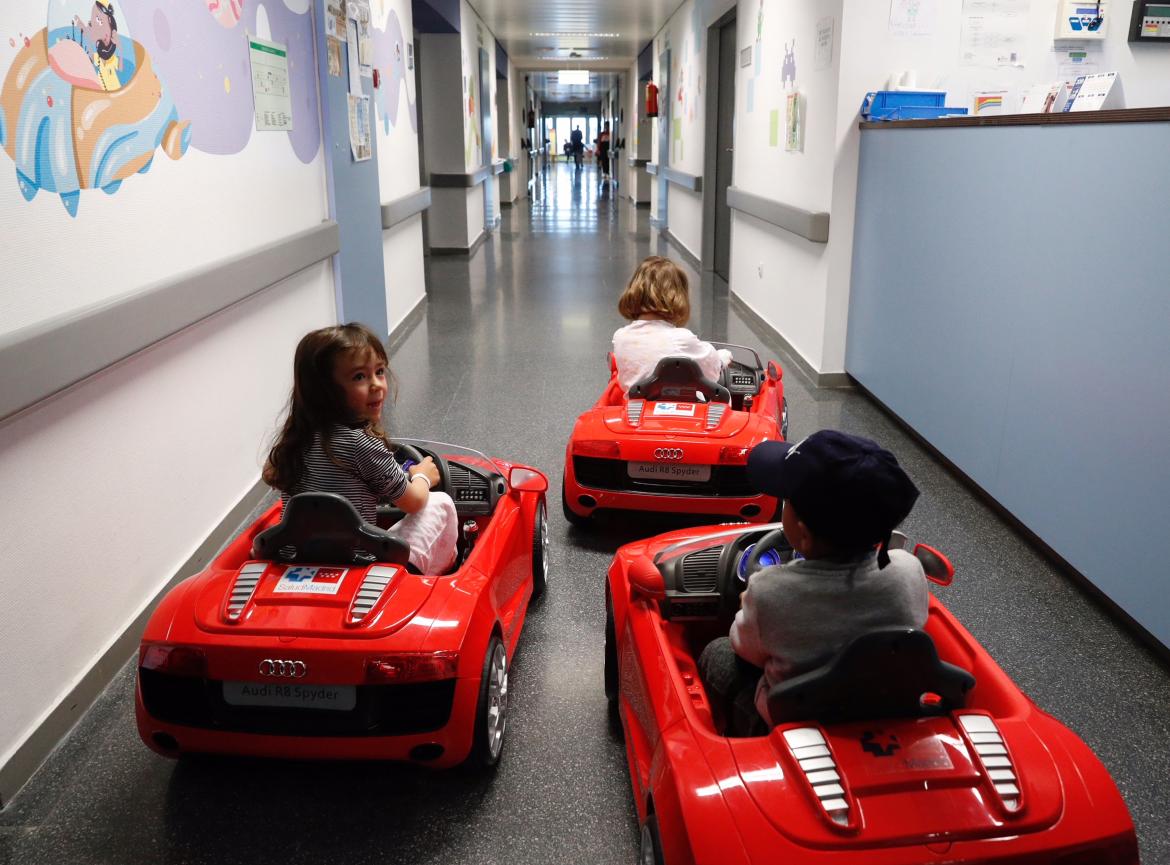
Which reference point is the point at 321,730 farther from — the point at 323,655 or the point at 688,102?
the point at 688,102

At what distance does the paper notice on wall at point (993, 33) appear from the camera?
16.2ft

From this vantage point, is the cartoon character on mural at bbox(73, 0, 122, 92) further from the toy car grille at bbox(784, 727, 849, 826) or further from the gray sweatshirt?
the toy car grille at bbox(784, 727, 849, 826)

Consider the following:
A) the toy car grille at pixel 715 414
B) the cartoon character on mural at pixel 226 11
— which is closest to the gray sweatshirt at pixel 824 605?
the toy car grille at pixel 715 414

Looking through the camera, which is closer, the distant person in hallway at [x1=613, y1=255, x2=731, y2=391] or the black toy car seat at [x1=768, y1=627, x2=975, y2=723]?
the black toy car seat at [x1=768, y1=627, x2=975, y2=723]

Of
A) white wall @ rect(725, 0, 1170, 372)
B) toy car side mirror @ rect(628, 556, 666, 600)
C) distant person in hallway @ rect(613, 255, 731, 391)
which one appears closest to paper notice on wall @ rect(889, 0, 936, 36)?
white wall @ rect(725, 0, 1170, 372)

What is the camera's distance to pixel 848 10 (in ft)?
16.3

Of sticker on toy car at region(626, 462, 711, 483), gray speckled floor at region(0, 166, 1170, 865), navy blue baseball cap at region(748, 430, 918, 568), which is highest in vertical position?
navy blue baseball cap at region(748, 430, 918, 568)

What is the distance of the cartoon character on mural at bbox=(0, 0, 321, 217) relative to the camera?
88.4 inches

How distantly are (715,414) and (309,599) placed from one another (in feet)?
5.90

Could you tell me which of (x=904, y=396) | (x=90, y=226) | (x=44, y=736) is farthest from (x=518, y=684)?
(x=904, y=396)

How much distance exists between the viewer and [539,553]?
293cm

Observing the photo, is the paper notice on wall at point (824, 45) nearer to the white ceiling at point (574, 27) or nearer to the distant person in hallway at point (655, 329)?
the distant person in hallway at point (655, 329)

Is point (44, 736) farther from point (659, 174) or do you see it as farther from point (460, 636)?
point (659, 174)

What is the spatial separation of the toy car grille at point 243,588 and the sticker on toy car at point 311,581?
56 millimetres
